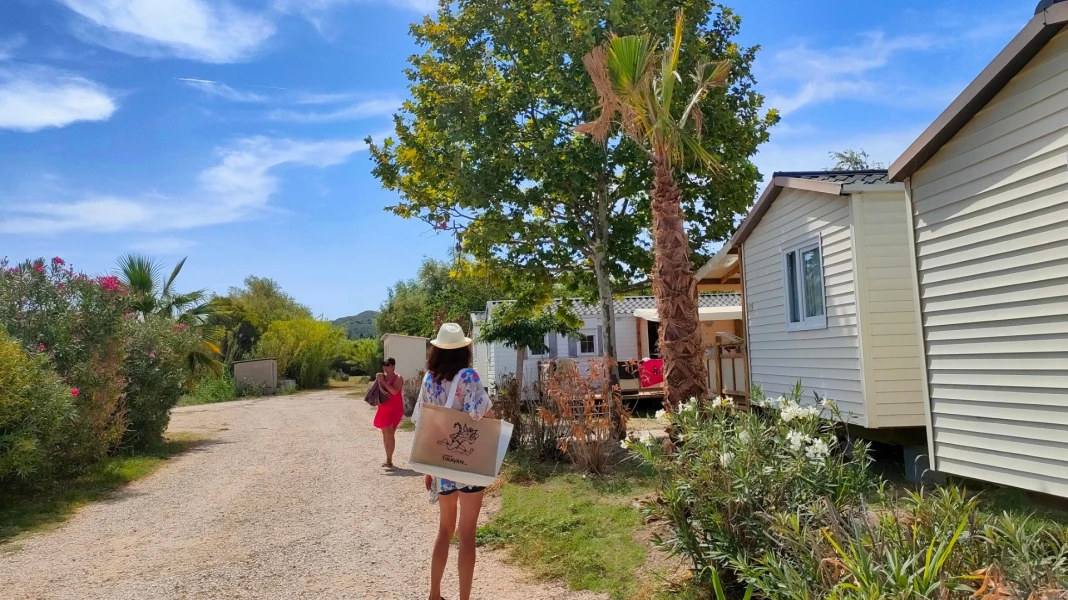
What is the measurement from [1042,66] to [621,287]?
859 cm

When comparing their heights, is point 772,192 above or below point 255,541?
above

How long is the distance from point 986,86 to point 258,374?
A: 98.5 ft

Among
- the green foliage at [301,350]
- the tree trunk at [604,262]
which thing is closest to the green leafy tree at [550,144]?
the tree trunk at [604,262]

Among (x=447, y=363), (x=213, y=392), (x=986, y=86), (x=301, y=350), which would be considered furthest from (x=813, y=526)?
(x=301, y=350)

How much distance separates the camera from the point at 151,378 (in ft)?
43.4

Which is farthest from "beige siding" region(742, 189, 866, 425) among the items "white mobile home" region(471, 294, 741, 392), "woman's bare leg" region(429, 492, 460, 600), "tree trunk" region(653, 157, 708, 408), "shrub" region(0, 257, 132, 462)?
"white mobile home" region(471, 294, 741, 392)

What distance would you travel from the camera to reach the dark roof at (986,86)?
5.54 metres

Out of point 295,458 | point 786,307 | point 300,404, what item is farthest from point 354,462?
point 300,404

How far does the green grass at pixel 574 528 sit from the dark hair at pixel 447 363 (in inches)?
71.2

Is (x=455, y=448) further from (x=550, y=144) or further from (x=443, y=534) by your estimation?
(x=550, y=144)

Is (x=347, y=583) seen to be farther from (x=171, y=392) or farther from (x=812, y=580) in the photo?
(x=171, y=392)

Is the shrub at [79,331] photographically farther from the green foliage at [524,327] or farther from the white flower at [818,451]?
the white flower at [818,451]

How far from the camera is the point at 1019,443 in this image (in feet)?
20.1

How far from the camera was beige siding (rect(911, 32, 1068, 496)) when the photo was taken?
18.6ft
